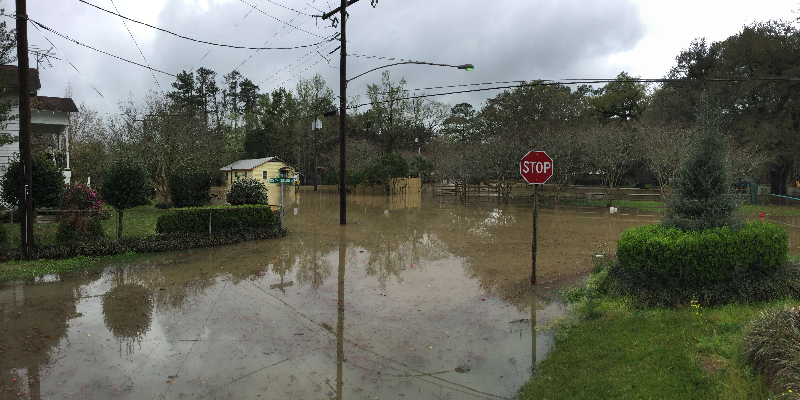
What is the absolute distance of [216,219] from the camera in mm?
14648

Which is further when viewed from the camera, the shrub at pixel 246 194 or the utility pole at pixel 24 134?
the shrub at pixel 246 194

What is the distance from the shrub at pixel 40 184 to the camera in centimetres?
1385

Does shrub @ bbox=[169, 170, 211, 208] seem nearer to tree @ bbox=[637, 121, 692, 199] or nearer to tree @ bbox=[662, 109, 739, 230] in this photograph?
tree @ bbox=[662, 109, 739, 230]

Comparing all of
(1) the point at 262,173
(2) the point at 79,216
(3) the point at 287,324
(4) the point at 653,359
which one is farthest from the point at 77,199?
(1) the point at 262,173

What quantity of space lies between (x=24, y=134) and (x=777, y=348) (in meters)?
14.6

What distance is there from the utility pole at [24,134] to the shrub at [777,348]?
14110 mm

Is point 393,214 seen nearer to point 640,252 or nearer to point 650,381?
point 640,252

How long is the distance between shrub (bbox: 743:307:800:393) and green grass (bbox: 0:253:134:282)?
12.4 meters

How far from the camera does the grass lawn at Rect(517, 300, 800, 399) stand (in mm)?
4469

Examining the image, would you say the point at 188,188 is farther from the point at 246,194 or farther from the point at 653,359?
the point at 653,359

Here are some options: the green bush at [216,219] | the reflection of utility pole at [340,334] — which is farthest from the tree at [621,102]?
the reflection of utility pole at [340,334]

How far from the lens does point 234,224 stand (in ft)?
49.6

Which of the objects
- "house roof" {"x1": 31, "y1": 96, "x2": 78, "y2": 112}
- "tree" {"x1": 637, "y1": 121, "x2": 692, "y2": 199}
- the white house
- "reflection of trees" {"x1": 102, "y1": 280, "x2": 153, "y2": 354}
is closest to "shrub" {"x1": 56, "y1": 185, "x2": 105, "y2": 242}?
"reflection of trees" {"x1": 102, "y1": 280, "x2": 153, "y2": 354}

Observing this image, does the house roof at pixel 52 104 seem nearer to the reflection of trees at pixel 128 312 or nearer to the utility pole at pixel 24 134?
the utility pole at pixel 24 134
